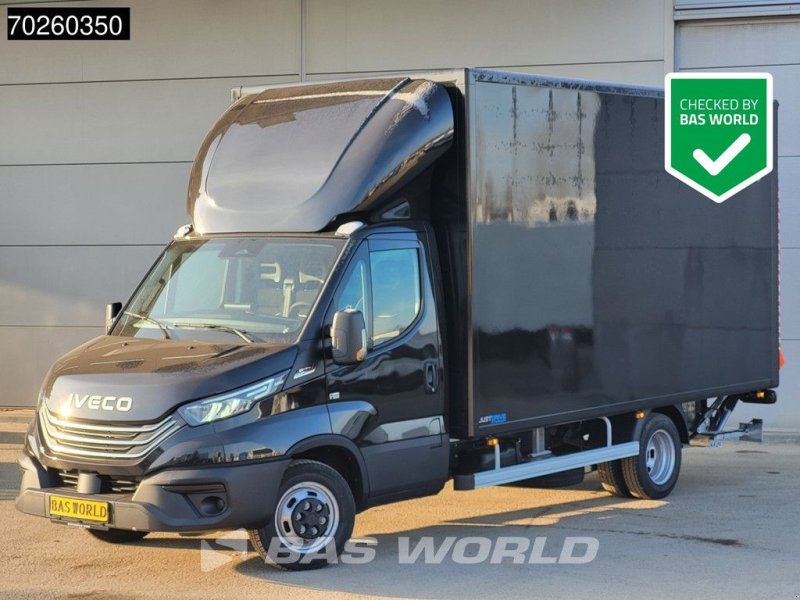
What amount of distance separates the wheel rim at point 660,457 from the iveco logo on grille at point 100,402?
197 inches

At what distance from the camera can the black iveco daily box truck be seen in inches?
318

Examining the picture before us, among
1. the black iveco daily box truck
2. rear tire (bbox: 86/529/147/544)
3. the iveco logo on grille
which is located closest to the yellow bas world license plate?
the black iveco daily box truck

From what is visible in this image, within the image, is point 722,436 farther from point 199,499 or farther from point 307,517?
point 199,499

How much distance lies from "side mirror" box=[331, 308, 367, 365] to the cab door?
122 mm

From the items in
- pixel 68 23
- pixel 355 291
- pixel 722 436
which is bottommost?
pixel 722 436

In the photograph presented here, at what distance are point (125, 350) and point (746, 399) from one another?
6.39 m

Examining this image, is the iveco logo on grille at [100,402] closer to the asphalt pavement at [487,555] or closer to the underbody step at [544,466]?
the asphalt pavement at [487,555]

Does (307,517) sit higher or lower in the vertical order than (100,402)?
lower

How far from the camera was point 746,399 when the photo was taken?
1248 centimetres

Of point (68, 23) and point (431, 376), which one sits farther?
point (68, 23)

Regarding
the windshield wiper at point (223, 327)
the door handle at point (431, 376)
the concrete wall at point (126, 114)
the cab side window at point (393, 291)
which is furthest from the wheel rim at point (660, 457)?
the concrete wall at point (126, 114)

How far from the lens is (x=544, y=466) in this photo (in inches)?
399

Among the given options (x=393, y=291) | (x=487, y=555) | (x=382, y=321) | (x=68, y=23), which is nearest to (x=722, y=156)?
(x=393, y=291)

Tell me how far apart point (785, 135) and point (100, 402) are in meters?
10.2
